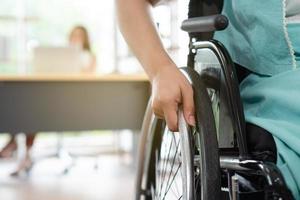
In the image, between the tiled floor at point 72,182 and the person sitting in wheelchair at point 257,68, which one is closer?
the person sitting in wheelchair at point 257,68

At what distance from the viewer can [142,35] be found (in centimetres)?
96

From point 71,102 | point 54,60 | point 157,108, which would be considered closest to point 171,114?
point 157,108

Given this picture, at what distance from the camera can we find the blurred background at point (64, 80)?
11.6 ft

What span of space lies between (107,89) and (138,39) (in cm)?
287

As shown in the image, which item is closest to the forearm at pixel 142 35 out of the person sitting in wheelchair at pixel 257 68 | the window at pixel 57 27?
the person sitting in wheelchair at pixel 257 68

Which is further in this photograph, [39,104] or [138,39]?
[39,104]

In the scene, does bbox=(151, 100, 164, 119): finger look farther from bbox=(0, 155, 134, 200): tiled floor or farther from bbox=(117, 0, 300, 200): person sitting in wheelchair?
bbox=(0, 155, 134, 200): tiled floor

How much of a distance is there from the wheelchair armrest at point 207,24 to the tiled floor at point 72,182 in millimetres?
2420

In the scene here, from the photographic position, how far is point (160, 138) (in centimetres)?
131

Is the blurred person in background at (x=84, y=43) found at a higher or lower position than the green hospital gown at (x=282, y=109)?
higher

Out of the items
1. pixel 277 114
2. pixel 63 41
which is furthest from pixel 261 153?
pixel 63 41

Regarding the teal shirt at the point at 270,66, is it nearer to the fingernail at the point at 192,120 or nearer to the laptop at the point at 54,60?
the fingernail at the point at 192,120

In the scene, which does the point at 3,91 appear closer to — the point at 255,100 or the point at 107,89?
the point at 107,89

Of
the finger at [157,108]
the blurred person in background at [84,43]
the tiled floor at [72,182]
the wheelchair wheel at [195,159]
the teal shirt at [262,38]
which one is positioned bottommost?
the tiled floor at [72,182]
